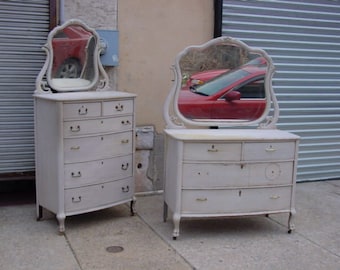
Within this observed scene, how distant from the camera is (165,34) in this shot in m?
5.06

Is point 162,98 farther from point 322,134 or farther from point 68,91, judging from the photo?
point 322,134

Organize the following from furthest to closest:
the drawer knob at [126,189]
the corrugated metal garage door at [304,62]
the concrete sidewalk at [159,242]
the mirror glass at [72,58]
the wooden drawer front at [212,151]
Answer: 1. the corrugated metal garage door at [304,62]
2. the drawer knob at [126,189]
3. the mirror glass at [72,58]
4. the wooden drawer front at [212,151]
5. the concrete sidewalk at [159,242]

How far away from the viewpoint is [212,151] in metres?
3.95

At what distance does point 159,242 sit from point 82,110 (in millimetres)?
1310

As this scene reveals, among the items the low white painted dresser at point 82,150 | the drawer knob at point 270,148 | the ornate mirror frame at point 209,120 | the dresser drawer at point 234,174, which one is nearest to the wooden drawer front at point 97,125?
the low white painted dresser at point 82,150

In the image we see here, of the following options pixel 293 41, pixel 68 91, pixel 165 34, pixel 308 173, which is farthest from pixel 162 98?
pixel 308 173

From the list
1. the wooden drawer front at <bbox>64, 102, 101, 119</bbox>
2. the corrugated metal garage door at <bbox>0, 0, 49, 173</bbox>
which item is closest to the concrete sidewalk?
the corrugated metal garage door at <bbox>0, 0, 49, 173</bbox>

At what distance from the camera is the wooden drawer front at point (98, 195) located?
13.3 feet

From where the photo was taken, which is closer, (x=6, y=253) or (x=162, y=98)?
(x=6, y=253)

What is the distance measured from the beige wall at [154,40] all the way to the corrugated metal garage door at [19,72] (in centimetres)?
84

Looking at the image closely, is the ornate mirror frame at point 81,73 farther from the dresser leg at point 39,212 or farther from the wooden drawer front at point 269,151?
the wooden drawer front at point 269,151

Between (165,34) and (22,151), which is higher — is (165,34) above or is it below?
above

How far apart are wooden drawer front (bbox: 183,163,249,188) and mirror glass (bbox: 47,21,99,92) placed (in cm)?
138

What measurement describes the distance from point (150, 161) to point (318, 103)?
2372 mm
